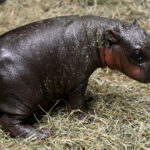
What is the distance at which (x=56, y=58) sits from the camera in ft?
13.6

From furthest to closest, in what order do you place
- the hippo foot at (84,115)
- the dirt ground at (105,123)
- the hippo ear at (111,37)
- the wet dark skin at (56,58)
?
the hippo foot at (84,115), the hippo ear at (111,37), the wet dark skin at (56,58), the dirt ground at (105,123)

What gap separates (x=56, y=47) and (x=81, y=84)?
0.55 metres

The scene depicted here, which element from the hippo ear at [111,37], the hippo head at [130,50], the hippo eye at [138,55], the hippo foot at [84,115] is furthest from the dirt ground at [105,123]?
the hippo ear at [111,37]

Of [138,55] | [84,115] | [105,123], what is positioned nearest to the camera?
[138,55]

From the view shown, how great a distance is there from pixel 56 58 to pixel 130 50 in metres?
0.87

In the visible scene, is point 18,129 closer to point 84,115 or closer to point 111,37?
point 84,115

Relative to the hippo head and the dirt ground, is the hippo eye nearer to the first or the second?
the hippo head

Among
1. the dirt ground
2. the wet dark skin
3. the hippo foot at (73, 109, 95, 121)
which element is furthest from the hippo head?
the hippo foot at (73, 109, 95, 121)

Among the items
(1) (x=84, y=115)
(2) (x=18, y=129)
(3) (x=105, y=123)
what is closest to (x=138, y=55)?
(3) (x=105, y=123)

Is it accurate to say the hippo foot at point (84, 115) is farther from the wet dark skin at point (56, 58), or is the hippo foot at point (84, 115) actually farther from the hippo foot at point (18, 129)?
the hippo foot at point (18, 129)

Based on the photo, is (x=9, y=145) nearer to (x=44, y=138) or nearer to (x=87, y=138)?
(x=44, y=138)

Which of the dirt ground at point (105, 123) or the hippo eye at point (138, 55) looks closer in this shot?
the dirt ground at point (105, 123)

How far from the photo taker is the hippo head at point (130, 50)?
412 centimetres

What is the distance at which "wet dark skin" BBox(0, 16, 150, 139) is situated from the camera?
4.05 metres
